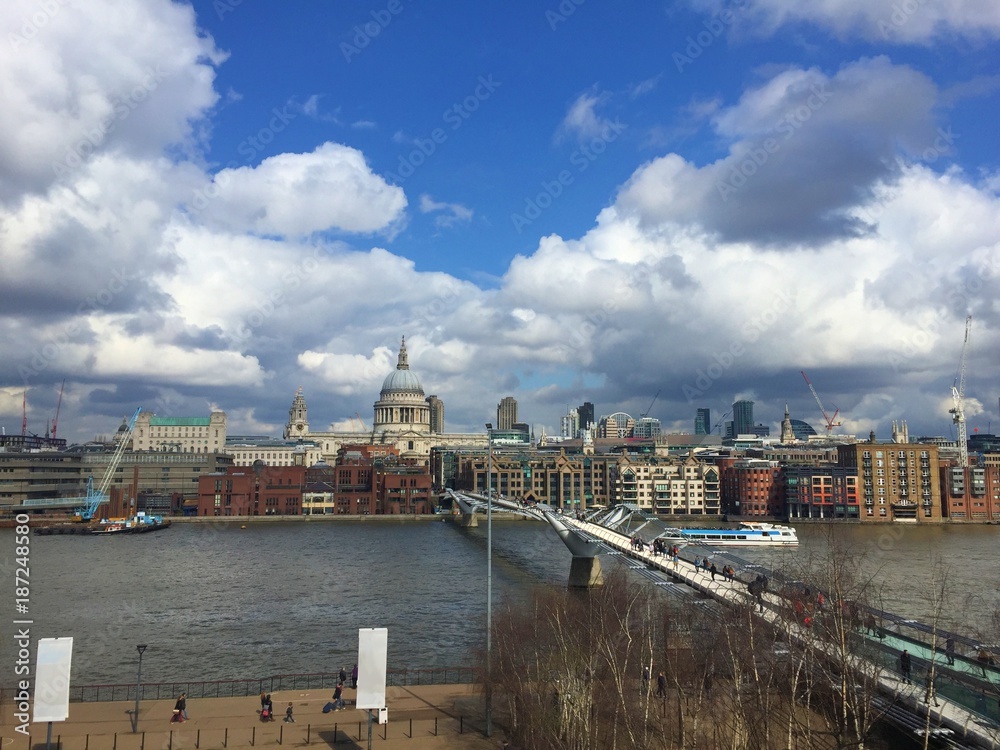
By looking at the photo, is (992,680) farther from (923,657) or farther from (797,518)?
(797,518)

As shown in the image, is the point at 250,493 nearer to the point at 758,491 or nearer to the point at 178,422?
the point at 758,491

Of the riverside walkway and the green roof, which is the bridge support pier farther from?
the green roof

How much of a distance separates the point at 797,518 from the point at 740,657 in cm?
7771

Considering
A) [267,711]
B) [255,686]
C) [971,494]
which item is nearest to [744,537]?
[971,494]

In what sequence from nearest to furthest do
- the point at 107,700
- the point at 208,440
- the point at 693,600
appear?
the point at 107,700 < the point at 693,600 < the point at 208,440

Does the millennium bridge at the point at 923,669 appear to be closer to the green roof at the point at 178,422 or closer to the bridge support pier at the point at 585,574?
the bridge support pier at the point at 585,574

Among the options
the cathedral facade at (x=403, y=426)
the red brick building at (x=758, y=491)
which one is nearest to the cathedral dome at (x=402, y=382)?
the cathedral facade at (x=403, y=426)

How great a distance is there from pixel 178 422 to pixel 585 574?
156 m

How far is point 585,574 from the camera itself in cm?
3478

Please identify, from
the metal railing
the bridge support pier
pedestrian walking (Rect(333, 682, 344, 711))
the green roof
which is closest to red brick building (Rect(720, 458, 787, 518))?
the bridge support pier

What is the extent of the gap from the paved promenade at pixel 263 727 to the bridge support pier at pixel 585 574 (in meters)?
16.9

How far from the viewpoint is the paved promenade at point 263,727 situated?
48.7 ft

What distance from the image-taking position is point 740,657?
48.5 feet

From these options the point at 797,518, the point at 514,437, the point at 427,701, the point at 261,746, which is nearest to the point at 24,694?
the point at 261,746
